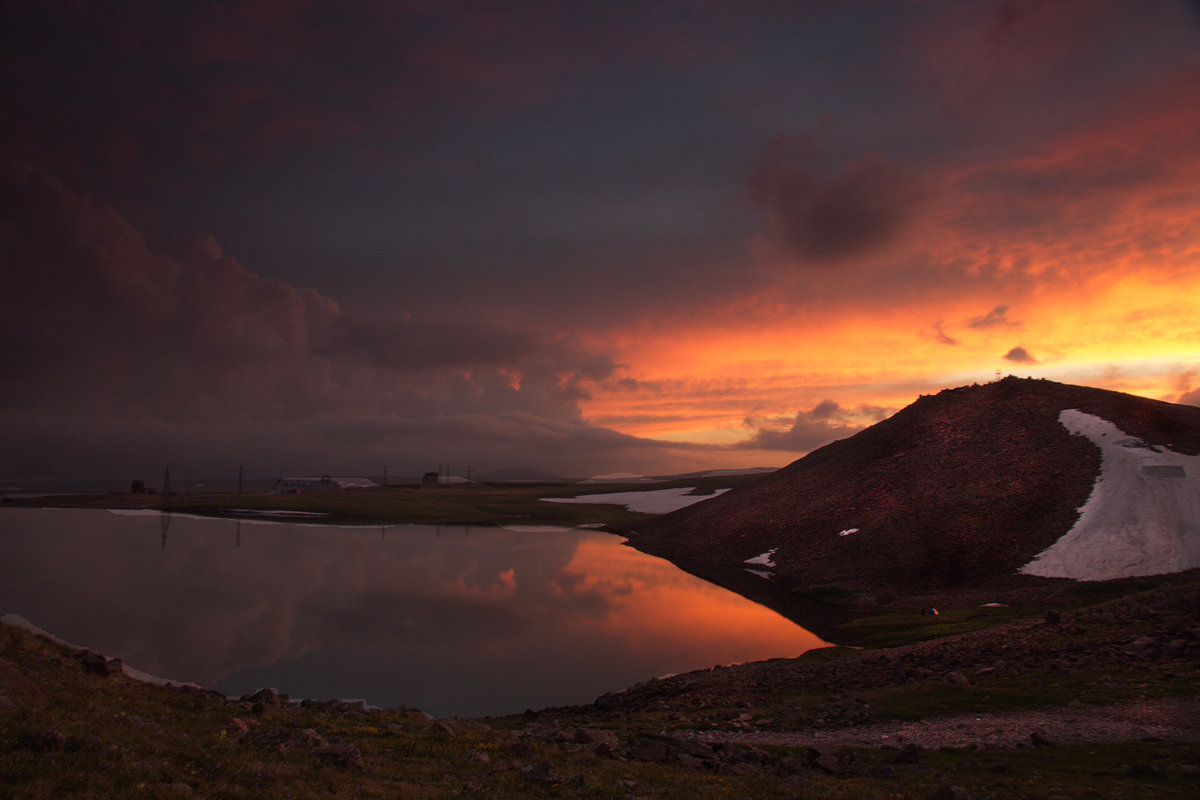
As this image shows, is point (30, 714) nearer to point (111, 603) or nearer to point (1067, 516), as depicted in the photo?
point (111, 603)

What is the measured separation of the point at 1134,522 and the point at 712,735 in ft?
190

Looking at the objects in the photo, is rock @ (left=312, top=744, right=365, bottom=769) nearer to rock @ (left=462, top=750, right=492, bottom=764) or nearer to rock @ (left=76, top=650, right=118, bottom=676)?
rock @ (left=462, top=750, right=492, bottom=764)

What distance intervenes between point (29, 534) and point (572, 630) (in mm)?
114731

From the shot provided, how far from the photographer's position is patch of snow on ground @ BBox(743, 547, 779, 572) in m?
75.5

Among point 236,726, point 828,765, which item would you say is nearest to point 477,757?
point 236,726

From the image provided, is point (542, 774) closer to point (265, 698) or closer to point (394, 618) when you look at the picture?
point (265, 698)

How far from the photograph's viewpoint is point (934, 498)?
2904 inches

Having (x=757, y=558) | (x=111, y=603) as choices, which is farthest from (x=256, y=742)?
(x=757, y=558)

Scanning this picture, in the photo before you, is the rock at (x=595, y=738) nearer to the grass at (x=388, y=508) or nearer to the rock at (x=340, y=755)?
the rock at (x=340, y=755)

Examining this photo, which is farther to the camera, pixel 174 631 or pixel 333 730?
pixel 174 631

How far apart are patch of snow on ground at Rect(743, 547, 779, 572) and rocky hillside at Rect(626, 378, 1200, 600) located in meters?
0.29

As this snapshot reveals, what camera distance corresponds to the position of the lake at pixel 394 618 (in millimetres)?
34719

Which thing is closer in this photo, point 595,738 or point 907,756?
point 907,756

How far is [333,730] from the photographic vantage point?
20297 millimetres
